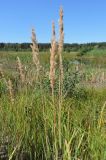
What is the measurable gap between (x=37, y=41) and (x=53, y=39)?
172 mm

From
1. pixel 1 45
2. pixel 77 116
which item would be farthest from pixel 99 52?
pixel 77 116

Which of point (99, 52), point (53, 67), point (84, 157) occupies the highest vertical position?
point (53, 67)

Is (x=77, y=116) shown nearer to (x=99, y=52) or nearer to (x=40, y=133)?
(x=40, y=133)

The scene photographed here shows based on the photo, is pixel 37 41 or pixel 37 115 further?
pixel 37 115

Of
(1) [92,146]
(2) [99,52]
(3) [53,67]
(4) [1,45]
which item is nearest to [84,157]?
(1) [92,146]

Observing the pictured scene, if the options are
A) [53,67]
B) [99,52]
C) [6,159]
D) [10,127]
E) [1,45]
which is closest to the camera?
[53,67]

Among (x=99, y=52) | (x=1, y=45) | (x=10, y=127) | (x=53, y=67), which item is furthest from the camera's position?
(x=1, y=45)

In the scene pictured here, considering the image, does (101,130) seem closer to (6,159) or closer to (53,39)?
(6,159)

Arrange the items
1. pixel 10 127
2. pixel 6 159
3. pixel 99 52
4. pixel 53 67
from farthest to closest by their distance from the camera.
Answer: pixel 99 52
pixel 10 127
pixel 6 159
pixel 53 67

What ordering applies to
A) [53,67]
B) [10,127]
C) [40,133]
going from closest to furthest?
[53,67] → [40,133] → [10,127]

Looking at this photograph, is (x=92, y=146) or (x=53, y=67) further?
(x=92, y=146)

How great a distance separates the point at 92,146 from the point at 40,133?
1.67 feet

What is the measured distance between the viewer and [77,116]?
19.0 ft

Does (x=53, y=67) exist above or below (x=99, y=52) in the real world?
above
